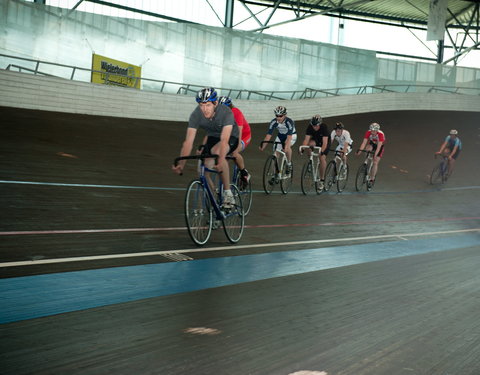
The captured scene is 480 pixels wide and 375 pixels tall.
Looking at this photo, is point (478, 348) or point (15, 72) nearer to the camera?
point (478, 348)

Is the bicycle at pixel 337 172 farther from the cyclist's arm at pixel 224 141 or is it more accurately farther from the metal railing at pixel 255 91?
the metal railing at pixel 255 91

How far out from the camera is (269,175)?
10000 millimetres

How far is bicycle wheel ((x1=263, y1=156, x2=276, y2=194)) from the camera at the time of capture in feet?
32.7

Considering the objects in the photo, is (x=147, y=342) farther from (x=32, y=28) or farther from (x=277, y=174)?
(x=32, y=28)

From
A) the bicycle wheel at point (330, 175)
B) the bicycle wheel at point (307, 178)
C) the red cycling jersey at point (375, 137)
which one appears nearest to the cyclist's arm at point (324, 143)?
the bicycle wheel at point (307, 178)

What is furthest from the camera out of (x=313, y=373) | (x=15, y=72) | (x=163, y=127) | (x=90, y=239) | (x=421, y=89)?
(x=421, y=89)

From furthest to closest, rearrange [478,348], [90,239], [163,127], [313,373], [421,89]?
[421,89]
[163,127]
[90,239]
[478,348]
[313,373]

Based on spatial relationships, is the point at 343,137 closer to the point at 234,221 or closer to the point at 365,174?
the point at 365,174

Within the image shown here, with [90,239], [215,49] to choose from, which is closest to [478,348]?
[90,239]

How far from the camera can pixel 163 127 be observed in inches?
690

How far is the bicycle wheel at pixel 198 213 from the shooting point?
514cm

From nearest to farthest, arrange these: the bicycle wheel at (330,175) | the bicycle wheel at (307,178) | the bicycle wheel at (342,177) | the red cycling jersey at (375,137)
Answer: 1. the bicycle wheel at (307,178)
2. the bicycle wheel at (330,175)
3. the bicycle wheel at (342,177)
4. the red cycling jersey at (375,137)

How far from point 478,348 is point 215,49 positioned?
1949cm

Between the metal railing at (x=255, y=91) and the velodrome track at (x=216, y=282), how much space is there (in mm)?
6398
